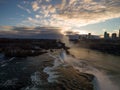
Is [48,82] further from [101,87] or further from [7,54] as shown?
[7,54]

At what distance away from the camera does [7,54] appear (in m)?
54.7

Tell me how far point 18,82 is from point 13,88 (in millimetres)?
2614

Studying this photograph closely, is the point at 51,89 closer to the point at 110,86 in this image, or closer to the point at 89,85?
the point at 89,85

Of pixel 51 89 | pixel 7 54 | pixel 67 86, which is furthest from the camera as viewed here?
pixel 7 54

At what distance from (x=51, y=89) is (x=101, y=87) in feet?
20.8

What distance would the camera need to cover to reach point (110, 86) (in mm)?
19281

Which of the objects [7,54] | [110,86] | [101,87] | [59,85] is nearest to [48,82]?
[59,85]

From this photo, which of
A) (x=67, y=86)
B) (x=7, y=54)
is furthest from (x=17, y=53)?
(x=67, y=86)

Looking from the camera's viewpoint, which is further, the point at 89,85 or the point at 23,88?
the point at 89,85

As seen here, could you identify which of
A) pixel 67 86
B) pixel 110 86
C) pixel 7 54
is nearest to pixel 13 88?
pixel 67 86

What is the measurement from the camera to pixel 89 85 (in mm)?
18312

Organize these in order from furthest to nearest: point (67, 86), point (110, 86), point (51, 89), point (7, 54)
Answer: point (7, 54), point (110, 86), point (67, 86), point (51, 89)

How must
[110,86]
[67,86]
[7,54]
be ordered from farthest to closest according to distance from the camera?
[7,54] → [110,86] → [67,86]

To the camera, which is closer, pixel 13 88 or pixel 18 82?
pixel 13 88
